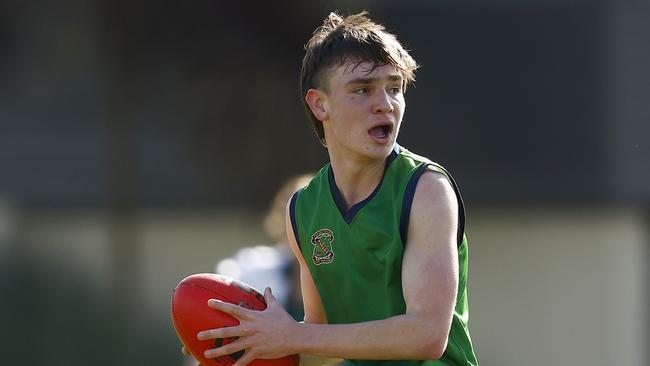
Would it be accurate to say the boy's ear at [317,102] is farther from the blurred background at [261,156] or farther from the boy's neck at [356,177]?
the blurred background at [261,156]

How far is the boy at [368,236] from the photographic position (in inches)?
140

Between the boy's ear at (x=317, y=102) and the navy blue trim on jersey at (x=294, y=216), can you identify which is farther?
the navy blue trim on jersey at (x=294, y=216)

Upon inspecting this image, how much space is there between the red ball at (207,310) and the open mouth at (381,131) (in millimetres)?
597

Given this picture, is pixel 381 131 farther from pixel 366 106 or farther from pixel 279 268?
pixel 279 268

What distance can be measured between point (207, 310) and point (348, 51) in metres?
0.87

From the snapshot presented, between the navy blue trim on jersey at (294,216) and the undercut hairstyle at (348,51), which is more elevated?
the undercut hairstyle at (348,51)

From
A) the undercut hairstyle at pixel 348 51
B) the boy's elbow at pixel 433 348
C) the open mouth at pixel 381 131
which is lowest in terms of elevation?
the boy's elbow at pixel 433 348

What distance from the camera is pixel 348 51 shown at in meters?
3.76

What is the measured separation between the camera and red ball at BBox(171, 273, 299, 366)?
3.74m

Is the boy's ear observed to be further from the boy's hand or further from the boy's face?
the boy's hand

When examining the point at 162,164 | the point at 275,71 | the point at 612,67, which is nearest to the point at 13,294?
the point at 162,164

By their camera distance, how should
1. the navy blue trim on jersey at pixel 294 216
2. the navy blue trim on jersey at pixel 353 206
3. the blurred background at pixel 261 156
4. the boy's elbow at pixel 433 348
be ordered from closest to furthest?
the boy's elbow at pixel 433 348 < the navy blue trim on jersey at pixel 353 206 < the navy blue trim on jersey at pixel 294 216 < the blurred background at pixel 261 156

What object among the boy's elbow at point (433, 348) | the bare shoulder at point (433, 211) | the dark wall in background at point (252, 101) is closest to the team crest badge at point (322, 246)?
the bare shoulder at point (433, 211)

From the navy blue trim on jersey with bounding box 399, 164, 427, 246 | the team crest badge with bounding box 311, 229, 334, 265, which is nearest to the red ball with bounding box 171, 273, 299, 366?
the team crest badge with bounding box 311, 229, 334, 265
